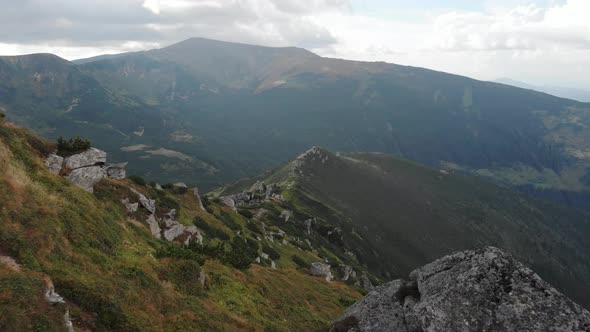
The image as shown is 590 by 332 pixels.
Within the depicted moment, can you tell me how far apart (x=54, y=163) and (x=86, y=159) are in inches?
152

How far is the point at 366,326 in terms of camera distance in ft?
78.5

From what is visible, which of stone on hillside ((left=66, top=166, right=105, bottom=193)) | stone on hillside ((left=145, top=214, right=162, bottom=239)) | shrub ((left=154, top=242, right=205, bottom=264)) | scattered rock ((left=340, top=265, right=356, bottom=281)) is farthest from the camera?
scattered rock ((left=340, top=265, right=356, bottom=281))

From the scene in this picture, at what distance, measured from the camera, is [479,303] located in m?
20.3

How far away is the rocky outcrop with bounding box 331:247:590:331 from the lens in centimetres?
1945

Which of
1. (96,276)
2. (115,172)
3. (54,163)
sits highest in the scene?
(54,163)

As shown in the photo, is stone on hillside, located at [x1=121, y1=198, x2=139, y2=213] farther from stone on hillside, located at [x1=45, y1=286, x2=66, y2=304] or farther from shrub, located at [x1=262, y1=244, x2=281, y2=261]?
shrub, located at [x1=262, y1=244, x2=281, y2=261]

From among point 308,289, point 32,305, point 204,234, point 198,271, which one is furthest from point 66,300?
point 204,234

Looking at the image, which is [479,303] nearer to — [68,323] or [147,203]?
[68,323]

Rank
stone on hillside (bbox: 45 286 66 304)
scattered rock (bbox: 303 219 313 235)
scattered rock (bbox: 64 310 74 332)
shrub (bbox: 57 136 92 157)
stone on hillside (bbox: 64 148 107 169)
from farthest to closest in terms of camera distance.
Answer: scattered rock (bbox: 303 219 313 235)
shrub (bbox: 57 136 92 157)
stone on hillside (bbox: 64 148 107 169)
stone on hillside (bbox: 45 286 66 304)
scattered rock (bbox: 64 310 74 332)

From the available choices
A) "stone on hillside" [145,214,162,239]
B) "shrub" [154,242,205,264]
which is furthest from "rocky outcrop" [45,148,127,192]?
"shrub" [154,242,205,264]

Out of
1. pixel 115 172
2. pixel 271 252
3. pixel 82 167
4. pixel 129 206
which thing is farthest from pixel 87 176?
pixel 271 252

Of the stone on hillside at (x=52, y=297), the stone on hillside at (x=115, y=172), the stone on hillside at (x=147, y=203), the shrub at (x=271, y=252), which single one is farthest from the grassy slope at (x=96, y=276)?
the shrub at (x=271, y=252)

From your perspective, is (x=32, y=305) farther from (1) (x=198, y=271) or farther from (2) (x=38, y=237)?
(1) (x=198, y=271)

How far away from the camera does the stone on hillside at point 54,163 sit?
36.6 metres
